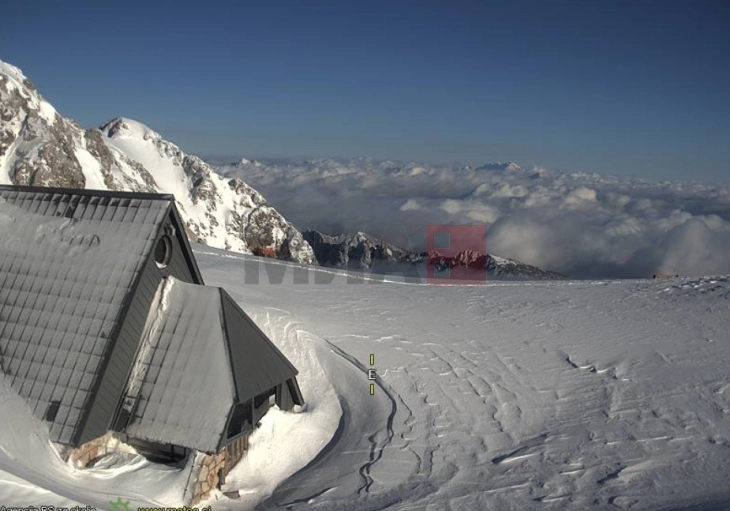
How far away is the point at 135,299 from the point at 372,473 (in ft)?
20.1

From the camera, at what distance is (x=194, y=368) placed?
11.3 m

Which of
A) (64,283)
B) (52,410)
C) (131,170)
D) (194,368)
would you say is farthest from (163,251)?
(131,170)

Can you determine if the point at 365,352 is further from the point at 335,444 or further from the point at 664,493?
the point at 664,493

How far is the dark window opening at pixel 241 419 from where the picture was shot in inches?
453

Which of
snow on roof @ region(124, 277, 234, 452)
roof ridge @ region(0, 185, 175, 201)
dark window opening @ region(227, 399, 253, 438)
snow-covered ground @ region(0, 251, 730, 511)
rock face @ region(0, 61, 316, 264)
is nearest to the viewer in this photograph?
snow-covered ground @ region(0, 251, 730, 511)

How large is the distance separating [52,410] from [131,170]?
130 metres

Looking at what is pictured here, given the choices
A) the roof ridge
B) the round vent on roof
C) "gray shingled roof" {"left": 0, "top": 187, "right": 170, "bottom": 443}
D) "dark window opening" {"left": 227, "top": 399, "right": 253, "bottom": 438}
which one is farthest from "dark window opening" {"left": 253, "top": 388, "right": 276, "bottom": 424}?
the roof ridge

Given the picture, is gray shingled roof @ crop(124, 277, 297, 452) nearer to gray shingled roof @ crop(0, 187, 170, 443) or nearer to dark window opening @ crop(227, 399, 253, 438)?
dark window opening @ crop(227, 399, 253, 438)

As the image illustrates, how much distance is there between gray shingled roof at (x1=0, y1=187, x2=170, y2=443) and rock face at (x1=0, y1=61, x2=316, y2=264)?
6501cm

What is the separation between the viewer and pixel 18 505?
7.00 m

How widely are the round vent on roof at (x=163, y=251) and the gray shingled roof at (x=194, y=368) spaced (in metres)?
0.48

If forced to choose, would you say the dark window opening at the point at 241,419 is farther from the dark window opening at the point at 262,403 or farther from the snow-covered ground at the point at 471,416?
the snow-covered ground at the point at 471,416

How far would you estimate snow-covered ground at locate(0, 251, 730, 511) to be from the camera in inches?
404

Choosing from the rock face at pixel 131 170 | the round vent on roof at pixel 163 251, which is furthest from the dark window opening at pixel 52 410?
the rock face at pixel 131 170
